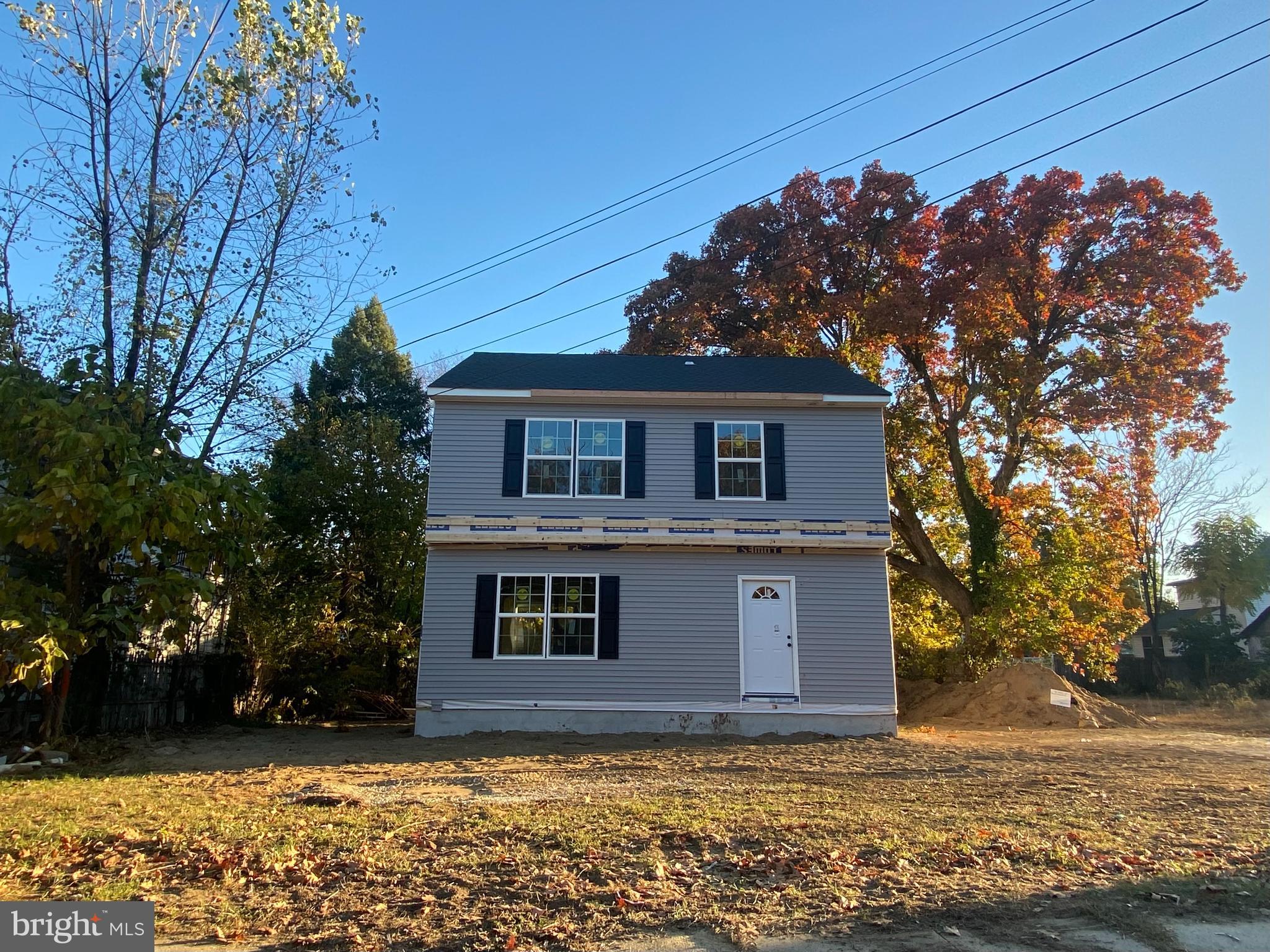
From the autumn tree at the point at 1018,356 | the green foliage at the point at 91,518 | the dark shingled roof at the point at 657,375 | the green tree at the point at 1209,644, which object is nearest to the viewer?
the green foliage at the point at 91,518

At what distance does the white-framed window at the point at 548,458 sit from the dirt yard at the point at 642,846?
4.76 m

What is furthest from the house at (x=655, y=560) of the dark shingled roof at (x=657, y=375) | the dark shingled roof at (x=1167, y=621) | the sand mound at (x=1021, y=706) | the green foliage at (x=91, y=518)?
the dark shingled roof at (x=1167, y=621)

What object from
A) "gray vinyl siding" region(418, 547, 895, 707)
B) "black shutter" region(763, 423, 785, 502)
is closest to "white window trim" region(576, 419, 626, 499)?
"gray vinyl siding" region(418, 547, 895, 707)

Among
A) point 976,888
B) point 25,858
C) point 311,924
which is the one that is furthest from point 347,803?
point 976,888

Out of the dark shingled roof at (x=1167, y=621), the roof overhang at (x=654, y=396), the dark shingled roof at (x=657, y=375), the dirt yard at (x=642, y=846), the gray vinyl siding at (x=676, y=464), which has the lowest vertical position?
the dirt yard at (x=642, y=846)

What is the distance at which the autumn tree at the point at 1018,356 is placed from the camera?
1875cm

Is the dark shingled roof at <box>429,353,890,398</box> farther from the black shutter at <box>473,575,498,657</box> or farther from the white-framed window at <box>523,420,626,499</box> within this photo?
the black shutter at <box>473,575,498,657</box>

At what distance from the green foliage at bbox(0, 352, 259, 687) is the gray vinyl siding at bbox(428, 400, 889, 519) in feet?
11.5

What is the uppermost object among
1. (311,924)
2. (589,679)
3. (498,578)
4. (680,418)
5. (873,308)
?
(873,308)

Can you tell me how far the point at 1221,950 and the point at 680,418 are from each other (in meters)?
10.6

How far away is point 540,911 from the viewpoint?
4.55 metres

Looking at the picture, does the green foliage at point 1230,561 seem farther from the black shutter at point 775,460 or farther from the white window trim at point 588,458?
the white window trim at point 588,458

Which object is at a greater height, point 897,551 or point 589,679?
point 897,551

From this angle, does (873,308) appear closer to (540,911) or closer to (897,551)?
(897,551)
